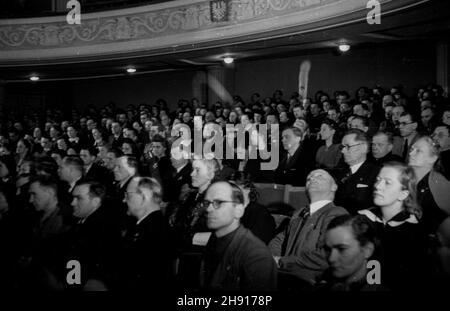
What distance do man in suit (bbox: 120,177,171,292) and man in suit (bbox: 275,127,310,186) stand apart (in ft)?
6.39

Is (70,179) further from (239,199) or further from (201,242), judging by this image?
(239,199)

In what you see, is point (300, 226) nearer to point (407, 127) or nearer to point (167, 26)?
point (407, 127)

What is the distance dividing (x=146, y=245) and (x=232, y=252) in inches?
22.0

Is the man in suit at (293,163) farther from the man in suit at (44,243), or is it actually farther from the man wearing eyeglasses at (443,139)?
the man in suit at (44,243)

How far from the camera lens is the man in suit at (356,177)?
3422 millimetres

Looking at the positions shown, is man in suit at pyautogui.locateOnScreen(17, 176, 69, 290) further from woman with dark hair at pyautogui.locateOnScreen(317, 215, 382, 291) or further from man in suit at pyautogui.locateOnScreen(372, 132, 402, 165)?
man in suit at pyautogui.locateOnScreen(372, 132, 402, 165)

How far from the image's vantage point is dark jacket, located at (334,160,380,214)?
3404 mm

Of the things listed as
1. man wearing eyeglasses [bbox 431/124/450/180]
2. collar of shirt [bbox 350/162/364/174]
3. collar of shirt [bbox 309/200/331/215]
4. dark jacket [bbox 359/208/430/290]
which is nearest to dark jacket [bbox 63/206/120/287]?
collar of shirt [bbox 309/200/331/215]

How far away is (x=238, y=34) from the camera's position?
8.11 meters

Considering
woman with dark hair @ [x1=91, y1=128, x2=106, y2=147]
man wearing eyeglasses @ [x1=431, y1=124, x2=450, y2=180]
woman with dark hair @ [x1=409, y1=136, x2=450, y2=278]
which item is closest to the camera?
woman with dark hair @ [x1=409, y1=136, x2=450, y2=278]

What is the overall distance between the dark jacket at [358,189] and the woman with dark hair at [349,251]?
4.35 feet

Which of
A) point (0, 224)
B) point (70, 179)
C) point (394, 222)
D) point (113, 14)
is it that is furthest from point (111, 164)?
point (113, 14)

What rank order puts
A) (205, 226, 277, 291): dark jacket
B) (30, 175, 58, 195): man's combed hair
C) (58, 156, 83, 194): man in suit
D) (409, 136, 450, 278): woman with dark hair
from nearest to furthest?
(205, 226, 277, 291): dark jacket < (409, 136, 450, 278): woman with dark hair < (30, 175, 58, 195): man's combed hair < (58, 156, 83, 194): man in suit

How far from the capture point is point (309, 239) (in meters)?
2.87
